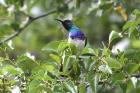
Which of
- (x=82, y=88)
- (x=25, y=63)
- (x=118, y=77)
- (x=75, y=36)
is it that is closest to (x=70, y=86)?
(x=82, y=88)

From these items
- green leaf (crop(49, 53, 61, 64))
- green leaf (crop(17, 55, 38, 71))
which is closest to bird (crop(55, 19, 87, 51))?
green leaf (crop(49, 53, 61, 64))

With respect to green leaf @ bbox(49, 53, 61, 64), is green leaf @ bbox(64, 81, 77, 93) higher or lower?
lower

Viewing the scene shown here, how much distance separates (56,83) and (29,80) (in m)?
0.23

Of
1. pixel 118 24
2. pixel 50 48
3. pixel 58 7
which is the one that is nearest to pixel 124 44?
pixel 118 24

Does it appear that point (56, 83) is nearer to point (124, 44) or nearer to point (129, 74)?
point (129, 74)

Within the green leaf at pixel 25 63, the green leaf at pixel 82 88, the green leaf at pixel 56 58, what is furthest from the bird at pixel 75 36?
the green leaf at pixel 82 88

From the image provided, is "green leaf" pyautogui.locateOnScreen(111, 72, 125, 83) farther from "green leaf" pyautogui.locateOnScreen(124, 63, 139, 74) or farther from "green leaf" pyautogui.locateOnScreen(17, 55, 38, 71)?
"green leaf" pyautogui.locateOnScreen(17, 55, 38, 71)

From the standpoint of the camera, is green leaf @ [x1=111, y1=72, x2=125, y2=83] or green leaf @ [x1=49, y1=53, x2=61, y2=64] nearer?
green leaf @ [x1=111, y1=72, x2=125, y2=83]

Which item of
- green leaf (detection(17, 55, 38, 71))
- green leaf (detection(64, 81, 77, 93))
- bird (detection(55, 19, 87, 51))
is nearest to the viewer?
green leaf (detection(64, 81, 77, 93))

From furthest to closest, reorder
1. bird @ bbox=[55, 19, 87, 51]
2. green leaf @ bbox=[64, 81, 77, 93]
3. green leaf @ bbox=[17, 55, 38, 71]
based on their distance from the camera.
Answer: bird @ bbox=[55, 19, 87, 51] < green leaf @ bbox=[17, 55, 38, 71] < green leaf @ bbox=[64, 81, 77, 93]

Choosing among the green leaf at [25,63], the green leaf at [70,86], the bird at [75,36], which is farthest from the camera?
the bird at [75,36]

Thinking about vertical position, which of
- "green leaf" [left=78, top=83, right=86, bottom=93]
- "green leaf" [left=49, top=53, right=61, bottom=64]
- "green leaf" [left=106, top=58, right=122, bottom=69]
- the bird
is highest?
the bird

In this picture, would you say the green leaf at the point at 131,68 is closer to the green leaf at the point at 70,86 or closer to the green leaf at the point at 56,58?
the green leaf at the point at 70,86

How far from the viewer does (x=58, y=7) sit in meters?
6.95
